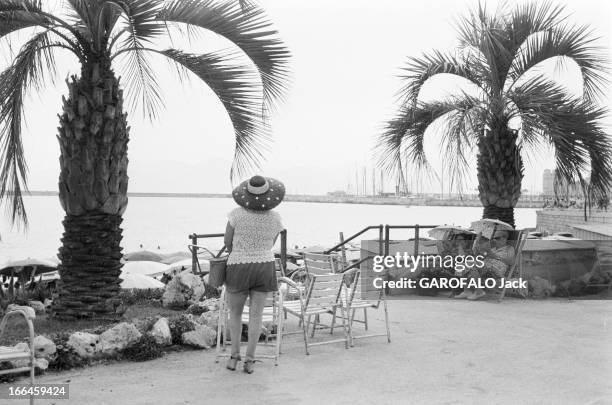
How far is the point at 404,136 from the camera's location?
12.1 metres

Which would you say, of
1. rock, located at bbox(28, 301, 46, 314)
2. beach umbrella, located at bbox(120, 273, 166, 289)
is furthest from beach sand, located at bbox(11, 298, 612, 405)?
beach umbrella, located at bbox(120, 273, 166, 289)

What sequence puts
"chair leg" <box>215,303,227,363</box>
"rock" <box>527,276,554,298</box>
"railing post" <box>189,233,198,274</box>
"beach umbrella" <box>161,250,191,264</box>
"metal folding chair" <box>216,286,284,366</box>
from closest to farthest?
"metal folding chair" <box>216,286,284,366</box>
"chair leg" <box>215,303,227,363</box>
"railing post" <box>189,233,198,274</box>
"rock" <box>527,276,554,298</box>
"beach umbrella" <box>161,250,191,264</box>

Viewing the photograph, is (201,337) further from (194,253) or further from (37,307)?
(194,253)

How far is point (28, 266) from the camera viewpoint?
13.7 metres

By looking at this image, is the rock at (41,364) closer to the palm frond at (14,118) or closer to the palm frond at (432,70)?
the palm frond at (14,118)

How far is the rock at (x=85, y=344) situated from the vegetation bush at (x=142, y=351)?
25 cm

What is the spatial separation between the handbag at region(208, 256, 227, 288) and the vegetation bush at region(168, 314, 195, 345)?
1.00 metres

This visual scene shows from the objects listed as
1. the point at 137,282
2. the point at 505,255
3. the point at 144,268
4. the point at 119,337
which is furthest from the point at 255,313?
the point at 144,268

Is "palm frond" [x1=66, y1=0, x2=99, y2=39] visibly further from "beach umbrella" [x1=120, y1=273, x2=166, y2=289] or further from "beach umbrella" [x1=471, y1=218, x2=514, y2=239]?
"beach umbrella" [x1=471, y1=218, x2=514, y2=239]

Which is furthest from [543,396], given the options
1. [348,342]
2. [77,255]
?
[77,255]

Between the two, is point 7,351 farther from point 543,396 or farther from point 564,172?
point 564,172

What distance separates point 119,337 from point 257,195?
5.80ft

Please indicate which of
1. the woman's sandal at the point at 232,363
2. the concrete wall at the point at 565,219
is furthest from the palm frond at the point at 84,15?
the concrete wall at the point at 565,219

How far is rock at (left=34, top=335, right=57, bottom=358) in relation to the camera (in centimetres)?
516
